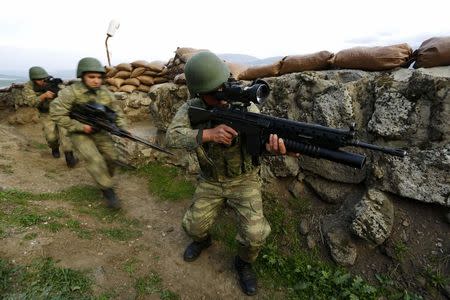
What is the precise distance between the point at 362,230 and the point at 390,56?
2.20 m

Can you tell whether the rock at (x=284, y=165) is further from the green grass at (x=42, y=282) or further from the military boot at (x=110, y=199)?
the green grass at (x=42, y=282)

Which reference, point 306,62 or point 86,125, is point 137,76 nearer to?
point 86,125

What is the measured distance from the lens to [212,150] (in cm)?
337

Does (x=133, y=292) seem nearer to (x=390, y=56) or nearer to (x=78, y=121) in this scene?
(x=78, y=121)

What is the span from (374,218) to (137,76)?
24.0 ft

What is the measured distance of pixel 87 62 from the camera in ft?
15.9

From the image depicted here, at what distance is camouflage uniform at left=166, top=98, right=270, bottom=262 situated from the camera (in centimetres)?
331

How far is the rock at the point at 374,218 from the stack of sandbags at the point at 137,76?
6.38 metres

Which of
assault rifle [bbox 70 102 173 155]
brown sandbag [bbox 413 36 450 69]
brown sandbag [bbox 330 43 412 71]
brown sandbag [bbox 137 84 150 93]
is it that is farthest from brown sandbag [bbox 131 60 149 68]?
brown sandbag [bbox 413 36 450 69]

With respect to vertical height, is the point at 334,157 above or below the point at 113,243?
above

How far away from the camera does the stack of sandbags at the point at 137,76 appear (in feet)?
27.6

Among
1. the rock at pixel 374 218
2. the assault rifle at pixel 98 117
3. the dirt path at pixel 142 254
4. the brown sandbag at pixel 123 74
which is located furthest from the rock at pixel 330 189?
the brown sandbag at pixel 123 74

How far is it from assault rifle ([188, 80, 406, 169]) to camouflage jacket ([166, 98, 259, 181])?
124 millimetres

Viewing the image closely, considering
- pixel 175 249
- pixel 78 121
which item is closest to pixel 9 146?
pixel 78 121
